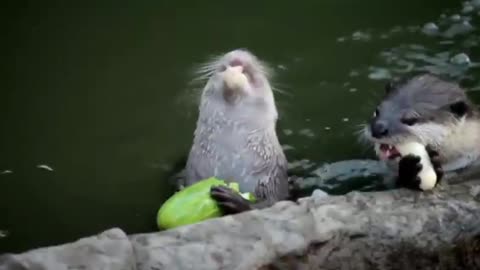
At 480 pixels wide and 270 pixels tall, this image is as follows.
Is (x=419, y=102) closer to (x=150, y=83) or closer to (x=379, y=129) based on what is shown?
(x=379, y=129)

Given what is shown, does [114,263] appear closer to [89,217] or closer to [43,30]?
[89,217]

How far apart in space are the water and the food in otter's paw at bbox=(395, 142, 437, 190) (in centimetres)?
76

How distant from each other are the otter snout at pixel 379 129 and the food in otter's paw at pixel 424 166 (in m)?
0.13

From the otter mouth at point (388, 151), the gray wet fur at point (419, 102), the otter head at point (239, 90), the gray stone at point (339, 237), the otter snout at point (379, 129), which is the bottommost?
the gray stone at point (339, 237)

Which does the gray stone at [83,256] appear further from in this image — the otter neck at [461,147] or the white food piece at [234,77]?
the otter neck at [461,147]

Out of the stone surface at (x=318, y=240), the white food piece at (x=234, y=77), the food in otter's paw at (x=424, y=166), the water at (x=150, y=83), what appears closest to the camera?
the stone surface at (x=318, y=240)

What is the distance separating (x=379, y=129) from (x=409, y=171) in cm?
44

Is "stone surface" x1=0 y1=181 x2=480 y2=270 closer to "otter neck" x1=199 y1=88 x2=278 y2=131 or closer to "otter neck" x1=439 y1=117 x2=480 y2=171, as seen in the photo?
"otter neck" x1=439 y1=117 x2=480 y2=171

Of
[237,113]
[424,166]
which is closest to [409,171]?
[424,166]

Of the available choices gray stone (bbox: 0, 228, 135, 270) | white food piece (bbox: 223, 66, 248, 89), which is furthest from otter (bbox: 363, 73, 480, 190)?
gray stone (bbox: 0, 228, 135, 270)

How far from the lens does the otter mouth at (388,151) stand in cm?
410

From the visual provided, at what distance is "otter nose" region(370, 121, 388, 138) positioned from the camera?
4047mm

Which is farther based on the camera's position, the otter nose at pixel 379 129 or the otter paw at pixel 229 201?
the otter nose at pixel 379 129

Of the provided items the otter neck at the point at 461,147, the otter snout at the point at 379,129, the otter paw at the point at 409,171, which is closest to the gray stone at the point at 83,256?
the otter paw at the point at 409,171
